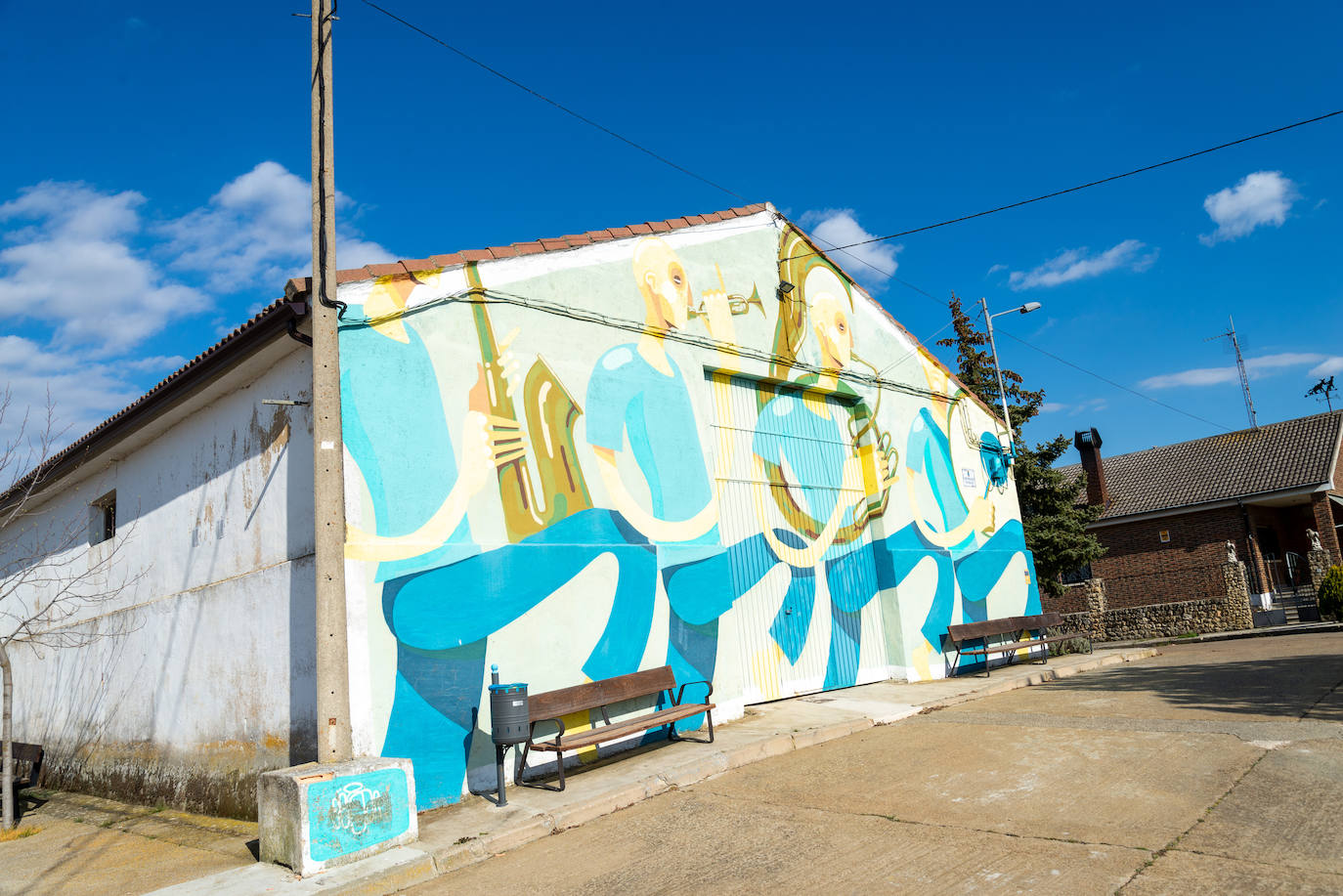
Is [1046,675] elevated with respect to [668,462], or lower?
lower

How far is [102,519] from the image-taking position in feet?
39.6

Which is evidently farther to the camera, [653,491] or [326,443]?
[653,491]

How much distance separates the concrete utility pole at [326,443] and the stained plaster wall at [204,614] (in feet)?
2.78

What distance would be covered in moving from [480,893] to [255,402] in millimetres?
5579

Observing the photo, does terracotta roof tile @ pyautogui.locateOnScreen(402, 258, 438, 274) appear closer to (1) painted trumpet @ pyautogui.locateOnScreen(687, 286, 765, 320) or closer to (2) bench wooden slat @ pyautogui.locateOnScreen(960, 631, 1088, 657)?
(1) painted trumpet @ pyautogui.locateOnScreen(687, 286, 765, 320)

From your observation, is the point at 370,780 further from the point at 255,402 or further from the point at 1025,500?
the point at 1025,500

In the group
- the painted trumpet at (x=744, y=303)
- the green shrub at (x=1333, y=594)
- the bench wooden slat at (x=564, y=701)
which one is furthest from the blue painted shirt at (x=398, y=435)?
the green shrub at (x=1333, y=594)

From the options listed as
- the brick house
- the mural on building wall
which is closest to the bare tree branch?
the mural on building wall

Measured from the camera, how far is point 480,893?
5020 mm

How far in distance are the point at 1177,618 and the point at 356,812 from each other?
75.2 ft

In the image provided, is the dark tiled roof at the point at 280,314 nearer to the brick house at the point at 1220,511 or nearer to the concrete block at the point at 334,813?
the concrete block at the point at 334,813

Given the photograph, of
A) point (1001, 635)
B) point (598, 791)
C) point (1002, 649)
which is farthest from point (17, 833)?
point (1001, 635)

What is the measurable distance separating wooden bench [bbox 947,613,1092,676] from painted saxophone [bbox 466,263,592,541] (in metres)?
7.31

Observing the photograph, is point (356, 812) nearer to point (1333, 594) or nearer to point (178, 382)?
point (178, 382)
